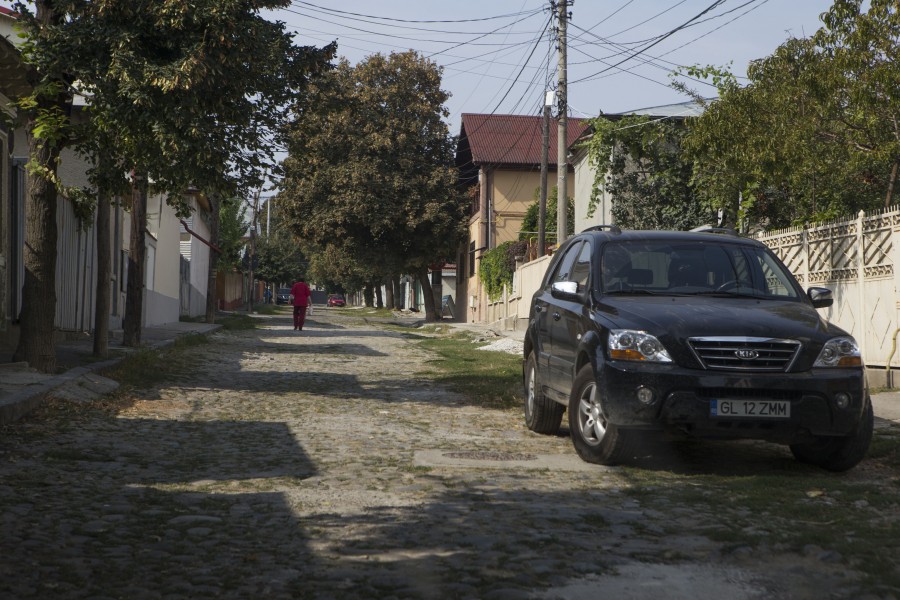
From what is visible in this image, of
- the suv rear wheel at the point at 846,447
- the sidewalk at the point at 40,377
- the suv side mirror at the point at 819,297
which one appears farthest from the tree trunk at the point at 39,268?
the suv rear wheel at the point at 846,447

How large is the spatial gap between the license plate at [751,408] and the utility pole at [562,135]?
1582 cm

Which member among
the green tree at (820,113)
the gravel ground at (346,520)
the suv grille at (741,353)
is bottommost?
the gravel ground at (346,520)

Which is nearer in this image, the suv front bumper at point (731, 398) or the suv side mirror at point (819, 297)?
the suv front bumper at point (731, 398)

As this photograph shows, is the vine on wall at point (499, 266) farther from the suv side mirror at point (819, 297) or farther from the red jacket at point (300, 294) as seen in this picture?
the suv side mirror at point (819, 297)

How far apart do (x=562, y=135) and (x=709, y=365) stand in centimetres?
1735

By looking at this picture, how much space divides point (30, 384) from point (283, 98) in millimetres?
4486

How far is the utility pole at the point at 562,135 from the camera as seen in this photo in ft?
76.6

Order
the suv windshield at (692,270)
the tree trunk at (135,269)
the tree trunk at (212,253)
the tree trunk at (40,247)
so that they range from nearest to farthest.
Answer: the suv windshield at (692,270), the tree trunk at (40,247), the tree trunk at (135,269), the tree trunk at (212,253)

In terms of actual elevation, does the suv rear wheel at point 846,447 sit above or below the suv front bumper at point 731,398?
below

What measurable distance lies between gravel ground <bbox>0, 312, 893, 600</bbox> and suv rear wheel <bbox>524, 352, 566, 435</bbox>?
0.55 feet

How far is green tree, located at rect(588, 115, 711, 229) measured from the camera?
26.1 metres

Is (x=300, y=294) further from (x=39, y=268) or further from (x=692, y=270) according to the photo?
(x=692, y=270)

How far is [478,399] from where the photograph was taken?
12.7 metres

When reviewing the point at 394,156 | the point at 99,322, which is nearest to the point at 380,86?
the point at 394,156
